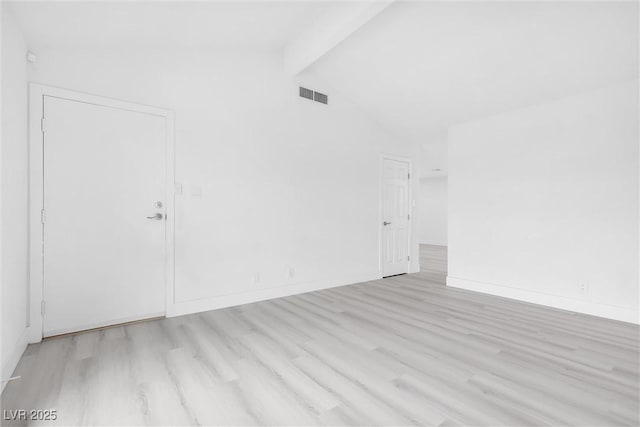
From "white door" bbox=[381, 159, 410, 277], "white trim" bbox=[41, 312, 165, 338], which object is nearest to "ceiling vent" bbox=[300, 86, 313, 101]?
"white door" bbox=[381, 159, 410, 277]

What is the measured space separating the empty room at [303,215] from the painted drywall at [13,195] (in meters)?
0.03

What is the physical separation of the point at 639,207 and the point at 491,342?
2291 millimetres

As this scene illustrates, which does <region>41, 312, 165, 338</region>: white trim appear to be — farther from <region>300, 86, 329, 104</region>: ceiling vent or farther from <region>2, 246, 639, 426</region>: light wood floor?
<region>300, 86, 329, 104</region>: ceiling vent

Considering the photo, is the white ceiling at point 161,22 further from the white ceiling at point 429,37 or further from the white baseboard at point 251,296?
the white baseboard at point 251,296

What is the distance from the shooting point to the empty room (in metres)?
1.99

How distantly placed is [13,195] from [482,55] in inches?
177

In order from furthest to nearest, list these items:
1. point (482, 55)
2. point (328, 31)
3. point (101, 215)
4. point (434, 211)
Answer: point (434, 211) < point (482, 55) < point (328, 31) < point (101, 215)

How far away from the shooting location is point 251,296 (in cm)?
388

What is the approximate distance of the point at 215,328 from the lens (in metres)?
3.00

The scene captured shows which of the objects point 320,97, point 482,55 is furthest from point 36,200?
point 482,55

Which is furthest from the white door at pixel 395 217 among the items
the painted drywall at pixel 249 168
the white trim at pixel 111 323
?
the white trim at pixel 111 323

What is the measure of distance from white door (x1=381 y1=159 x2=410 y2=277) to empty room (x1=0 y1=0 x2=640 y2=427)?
22.5 inches

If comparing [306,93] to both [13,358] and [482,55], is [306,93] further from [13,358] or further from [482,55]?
[13,358]

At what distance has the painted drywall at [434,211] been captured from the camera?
11109 mm
